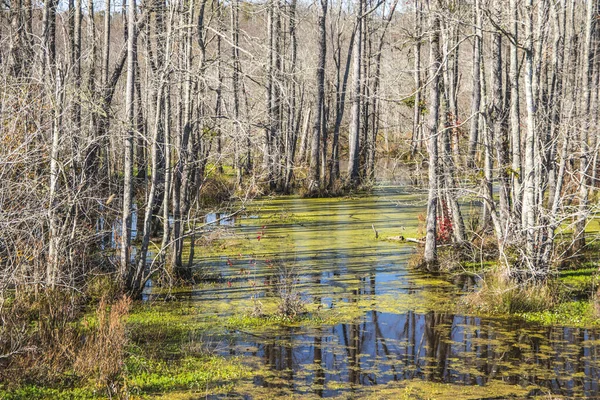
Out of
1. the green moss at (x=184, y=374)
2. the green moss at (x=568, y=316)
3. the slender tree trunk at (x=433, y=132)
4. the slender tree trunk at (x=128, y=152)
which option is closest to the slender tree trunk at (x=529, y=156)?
the green moss at (x=568, y=316)

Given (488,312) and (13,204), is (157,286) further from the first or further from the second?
(488,312)

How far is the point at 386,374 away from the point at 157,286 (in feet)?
17.9

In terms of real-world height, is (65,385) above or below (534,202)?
below

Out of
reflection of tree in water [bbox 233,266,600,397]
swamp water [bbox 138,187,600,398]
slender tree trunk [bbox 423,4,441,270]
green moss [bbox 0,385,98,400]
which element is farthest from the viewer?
slender tree trunk [bbox 423,4,441,270]

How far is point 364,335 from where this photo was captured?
1019 cm

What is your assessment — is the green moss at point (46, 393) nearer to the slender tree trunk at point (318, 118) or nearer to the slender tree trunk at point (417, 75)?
the slender tree trunk at point (417, 75)

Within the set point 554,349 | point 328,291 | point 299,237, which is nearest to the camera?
point 554,349

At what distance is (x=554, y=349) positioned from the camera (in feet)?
31.4

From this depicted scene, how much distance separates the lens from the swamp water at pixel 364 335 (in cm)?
833

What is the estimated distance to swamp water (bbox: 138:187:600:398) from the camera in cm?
833

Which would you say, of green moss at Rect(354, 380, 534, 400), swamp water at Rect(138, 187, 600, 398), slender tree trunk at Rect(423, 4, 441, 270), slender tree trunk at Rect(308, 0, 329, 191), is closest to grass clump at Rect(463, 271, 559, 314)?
swamp water at Rect(138, 187, 600, 398)

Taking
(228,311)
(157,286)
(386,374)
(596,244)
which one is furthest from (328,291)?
(596,244)

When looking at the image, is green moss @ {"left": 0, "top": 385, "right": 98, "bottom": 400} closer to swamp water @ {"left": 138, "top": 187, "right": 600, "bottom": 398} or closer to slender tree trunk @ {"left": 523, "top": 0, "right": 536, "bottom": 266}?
swamp water @ {"left": 138, "top": 187, "right": 600, "bottom": 398}

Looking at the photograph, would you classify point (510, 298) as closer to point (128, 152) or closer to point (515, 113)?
point (515, 113)
